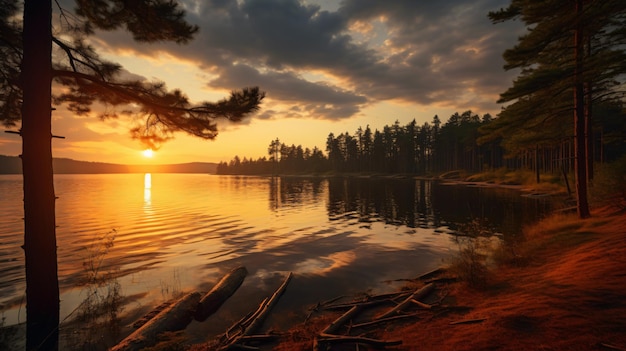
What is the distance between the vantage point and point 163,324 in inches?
284

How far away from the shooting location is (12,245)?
55.1 ft

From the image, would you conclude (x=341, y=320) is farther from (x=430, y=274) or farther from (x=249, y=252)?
(x=249, y=252)

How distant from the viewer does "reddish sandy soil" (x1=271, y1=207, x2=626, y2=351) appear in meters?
5.00

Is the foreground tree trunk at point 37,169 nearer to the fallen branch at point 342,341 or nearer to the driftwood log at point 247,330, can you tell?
the driftwood log at point 247,330

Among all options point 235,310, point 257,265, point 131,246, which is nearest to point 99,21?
point 235,310

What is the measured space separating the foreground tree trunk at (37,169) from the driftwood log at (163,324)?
1.74 metres

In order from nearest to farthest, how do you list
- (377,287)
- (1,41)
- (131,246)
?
1. (1,41)
2. (377,287)
3. (131,246)

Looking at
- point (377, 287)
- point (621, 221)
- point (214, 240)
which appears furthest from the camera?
point (214, 240)

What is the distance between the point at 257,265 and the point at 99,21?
33.5ft

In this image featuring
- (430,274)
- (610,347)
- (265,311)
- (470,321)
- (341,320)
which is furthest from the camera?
(430,274)

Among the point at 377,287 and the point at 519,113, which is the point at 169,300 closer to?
the point at 377,287

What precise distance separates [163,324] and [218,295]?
2.04 meters

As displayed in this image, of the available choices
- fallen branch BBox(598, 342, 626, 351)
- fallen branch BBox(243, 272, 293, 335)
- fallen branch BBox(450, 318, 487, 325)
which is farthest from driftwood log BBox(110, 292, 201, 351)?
fallen branch BBox(598, 342, 626, 351)

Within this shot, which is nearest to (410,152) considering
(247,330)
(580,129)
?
(580,129)
